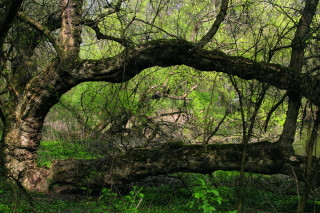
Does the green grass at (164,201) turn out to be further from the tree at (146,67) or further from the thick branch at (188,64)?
the thick branch at (188,64)

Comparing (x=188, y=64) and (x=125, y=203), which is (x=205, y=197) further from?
(x=188, y=64)

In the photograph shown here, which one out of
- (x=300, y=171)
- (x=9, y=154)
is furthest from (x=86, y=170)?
(x=300, y=171)

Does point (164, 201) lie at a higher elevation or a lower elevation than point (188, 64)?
lower

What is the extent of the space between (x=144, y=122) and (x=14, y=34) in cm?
438

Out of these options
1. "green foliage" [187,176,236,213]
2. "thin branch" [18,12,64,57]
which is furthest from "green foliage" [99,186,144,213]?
"thin branch" [18,12,64,57]

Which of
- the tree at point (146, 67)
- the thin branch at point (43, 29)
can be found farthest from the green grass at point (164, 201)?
the thin branch at point (43, 29)

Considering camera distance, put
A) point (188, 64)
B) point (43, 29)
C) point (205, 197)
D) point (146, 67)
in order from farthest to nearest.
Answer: point (43, 29) < point (146, 67) < point (188, 64) < point (205, 197)

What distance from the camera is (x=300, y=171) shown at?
5.30 meters

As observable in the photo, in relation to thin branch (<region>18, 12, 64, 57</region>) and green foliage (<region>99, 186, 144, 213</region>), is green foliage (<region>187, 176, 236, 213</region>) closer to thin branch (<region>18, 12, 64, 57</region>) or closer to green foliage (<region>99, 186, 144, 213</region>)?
green foliage (<region>99, 186, 144, 213</region>)

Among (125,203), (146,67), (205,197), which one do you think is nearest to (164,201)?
(125,203)

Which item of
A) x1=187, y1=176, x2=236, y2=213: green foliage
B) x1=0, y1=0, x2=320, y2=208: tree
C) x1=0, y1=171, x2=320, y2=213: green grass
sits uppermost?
x1=0, y1=0, x2=320, y2=208: tree

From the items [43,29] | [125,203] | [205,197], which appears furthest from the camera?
[43,29]

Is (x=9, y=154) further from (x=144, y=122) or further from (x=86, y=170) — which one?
(x=144, y=122)

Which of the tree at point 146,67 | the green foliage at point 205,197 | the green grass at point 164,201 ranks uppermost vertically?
the tree at point 146,67
